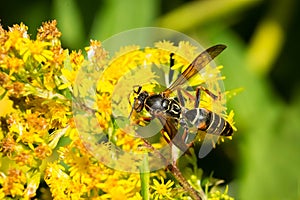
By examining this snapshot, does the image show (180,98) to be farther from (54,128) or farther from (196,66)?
(54,128)

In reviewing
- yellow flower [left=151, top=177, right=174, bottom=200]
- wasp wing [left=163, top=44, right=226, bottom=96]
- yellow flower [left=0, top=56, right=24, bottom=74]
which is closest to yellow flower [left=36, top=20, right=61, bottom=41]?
yellow flower [left=0, top=56, right=24, bottom=74]

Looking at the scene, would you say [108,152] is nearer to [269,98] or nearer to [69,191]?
[69,191]

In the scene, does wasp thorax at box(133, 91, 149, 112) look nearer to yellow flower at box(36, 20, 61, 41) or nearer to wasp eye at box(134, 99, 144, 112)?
wasp eye at box(134, 99, 144, 112)

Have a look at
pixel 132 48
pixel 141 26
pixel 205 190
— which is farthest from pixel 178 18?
pixel 205 190

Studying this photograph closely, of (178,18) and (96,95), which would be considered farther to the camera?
(178,18)

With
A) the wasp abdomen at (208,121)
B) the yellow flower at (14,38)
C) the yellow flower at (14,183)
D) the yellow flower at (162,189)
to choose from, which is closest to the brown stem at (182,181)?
the yellow flower at (162,189)

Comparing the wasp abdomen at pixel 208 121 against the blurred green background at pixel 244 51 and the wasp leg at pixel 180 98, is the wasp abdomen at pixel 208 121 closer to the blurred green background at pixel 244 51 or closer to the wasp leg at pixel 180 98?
the wasp leg at pixel 180 98
